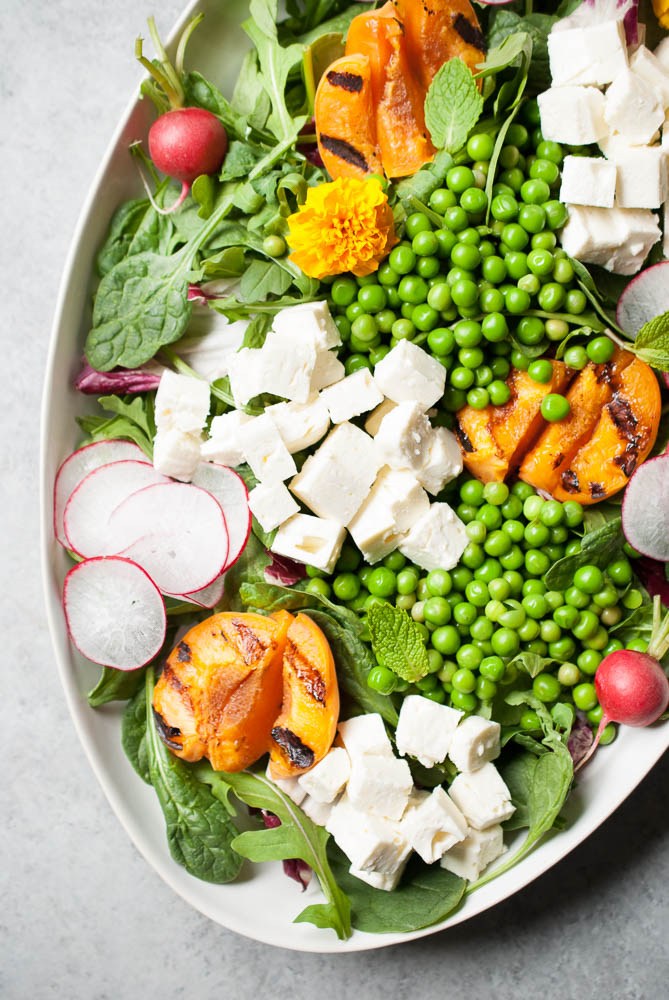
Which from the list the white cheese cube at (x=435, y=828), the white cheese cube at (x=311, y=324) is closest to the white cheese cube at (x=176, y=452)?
the white cheese cube at (x=311, y=324)

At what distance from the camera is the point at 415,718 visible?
6.62 ft

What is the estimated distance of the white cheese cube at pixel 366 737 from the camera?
203 centimetres

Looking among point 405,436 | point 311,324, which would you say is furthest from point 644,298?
point 311,324

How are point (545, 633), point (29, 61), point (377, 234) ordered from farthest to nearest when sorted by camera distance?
point (29, 61) < point (545, 633) < point (377, 234)

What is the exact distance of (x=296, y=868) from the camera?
218cm

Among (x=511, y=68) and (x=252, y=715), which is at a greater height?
(x=511, y=68)

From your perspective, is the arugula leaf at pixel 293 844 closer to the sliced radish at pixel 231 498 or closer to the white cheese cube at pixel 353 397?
the sliced radish at pixel 231 498

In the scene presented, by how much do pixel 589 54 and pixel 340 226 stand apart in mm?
705

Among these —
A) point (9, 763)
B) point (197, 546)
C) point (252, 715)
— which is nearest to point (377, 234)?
point (197, 546)

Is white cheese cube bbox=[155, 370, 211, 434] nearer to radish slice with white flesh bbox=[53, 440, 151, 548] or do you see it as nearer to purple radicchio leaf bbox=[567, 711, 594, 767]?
radish slice with white flesh bbox=[53, 440, 151, 548]

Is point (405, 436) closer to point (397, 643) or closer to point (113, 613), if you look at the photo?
point (397, 643)

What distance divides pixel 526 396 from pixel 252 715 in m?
1.04

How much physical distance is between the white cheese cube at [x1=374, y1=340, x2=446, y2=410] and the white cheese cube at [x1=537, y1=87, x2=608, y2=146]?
606mm

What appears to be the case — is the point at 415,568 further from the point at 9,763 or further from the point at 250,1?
the point at 250,1
